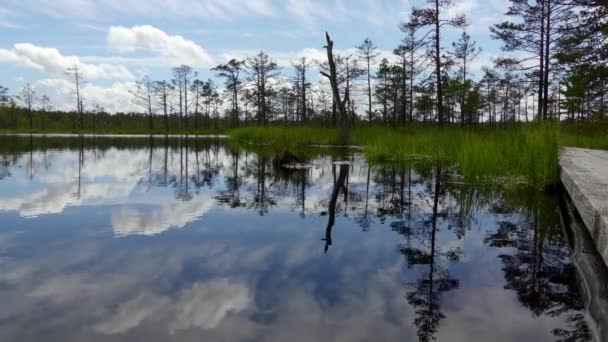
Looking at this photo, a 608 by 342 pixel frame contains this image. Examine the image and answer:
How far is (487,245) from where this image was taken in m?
4.01

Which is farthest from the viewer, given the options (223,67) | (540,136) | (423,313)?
(223,67)

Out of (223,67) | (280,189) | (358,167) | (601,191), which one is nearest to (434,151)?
(358,167)

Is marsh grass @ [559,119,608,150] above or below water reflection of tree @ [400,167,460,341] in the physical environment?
above

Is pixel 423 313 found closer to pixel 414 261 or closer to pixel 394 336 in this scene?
pixel 394 336

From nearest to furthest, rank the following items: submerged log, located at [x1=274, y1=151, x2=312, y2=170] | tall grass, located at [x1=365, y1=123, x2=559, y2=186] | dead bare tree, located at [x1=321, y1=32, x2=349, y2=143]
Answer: tall grass, located at [x1=365, y1=123, x2=559, y2=186]
submerged log, located at [x1=274, y1=151, x2=312, y2=170]
dead bare tree, located at [x1=321, y1=32, x2=349, y2=143]

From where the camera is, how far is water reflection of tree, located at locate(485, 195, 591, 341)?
251 cm

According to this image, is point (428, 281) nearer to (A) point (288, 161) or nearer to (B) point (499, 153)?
(B) point (499, 153)

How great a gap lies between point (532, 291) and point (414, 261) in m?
0.94

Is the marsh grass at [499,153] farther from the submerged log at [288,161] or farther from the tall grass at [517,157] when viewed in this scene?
the submerged log at [288,161]

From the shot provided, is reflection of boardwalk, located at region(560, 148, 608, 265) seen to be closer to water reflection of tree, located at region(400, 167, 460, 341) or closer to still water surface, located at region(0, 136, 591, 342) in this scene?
still water surface, located at region(0, 136, 591, 342)

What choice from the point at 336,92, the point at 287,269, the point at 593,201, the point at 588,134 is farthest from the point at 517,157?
the point at 336,92

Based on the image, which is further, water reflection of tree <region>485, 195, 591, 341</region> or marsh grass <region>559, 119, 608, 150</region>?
marsh grass <region>559, 119, 608, 150</region>

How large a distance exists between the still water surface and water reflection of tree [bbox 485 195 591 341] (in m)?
0.02

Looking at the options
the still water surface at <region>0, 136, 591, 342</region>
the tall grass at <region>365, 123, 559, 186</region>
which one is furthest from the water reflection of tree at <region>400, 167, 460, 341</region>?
the tall grass at <region>365, 123, 559, 186</region>
